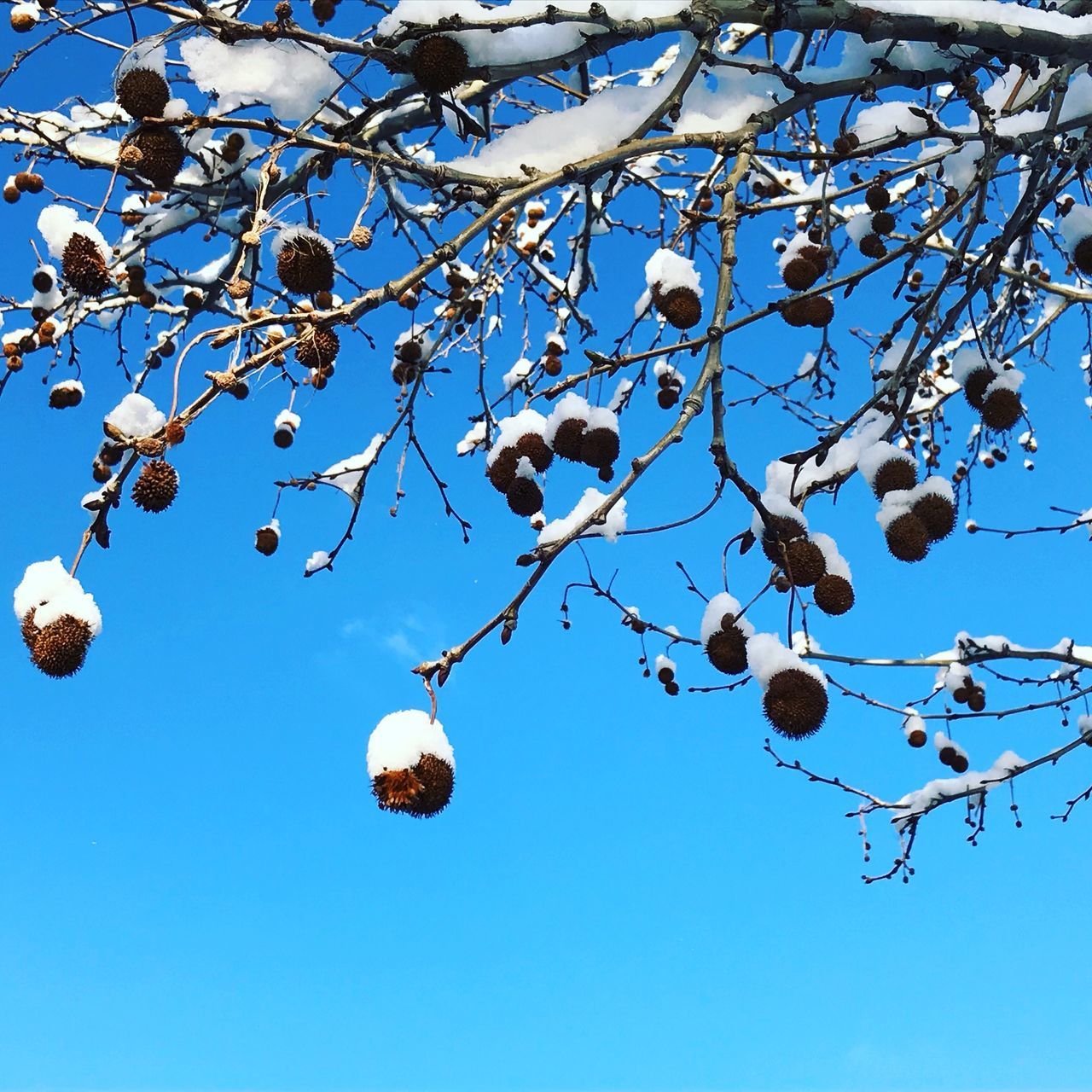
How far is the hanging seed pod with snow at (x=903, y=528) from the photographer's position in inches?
96.6

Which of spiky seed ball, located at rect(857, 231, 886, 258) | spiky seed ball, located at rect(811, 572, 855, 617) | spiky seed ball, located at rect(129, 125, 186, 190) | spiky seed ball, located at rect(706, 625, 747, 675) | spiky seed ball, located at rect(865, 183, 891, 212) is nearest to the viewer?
spiky seed ball, located at rect(129, 125, 186, 190)

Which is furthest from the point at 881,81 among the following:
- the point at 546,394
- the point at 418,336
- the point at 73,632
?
the point at 73,632

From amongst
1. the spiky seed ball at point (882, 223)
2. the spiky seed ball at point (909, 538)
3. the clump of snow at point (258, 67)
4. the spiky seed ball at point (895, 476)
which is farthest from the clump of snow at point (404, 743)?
the spiky seed ball at point (882, 223)

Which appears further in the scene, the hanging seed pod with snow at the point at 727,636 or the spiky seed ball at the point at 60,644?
the hanging seed pod with snow at the point at 727,636

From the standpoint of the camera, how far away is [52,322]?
3559 mm

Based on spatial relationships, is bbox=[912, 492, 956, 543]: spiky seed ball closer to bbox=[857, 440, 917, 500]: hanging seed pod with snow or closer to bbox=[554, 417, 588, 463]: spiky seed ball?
bbox=[857, 440, 917, 500]: hanging seed pod with snow

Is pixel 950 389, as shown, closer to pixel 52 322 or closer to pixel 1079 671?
pixel 1079 671

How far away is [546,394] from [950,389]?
151 inches

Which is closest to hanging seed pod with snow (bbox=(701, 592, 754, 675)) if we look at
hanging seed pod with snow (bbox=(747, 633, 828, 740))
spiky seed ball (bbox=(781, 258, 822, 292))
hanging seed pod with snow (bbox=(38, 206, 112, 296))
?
hanging seed pod with snow (bbox=(747, 633, 828, 740))

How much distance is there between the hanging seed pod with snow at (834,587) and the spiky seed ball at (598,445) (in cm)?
52

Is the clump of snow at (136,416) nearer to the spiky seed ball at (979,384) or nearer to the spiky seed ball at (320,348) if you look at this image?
the spiky seed ball at (320,348)

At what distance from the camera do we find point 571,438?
2.44 meters

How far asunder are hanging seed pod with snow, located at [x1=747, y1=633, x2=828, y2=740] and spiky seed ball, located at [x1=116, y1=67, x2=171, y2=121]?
1784mm

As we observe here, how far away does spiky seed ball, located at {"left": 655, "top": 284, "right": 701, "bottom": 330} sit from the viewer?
7.92 feet
